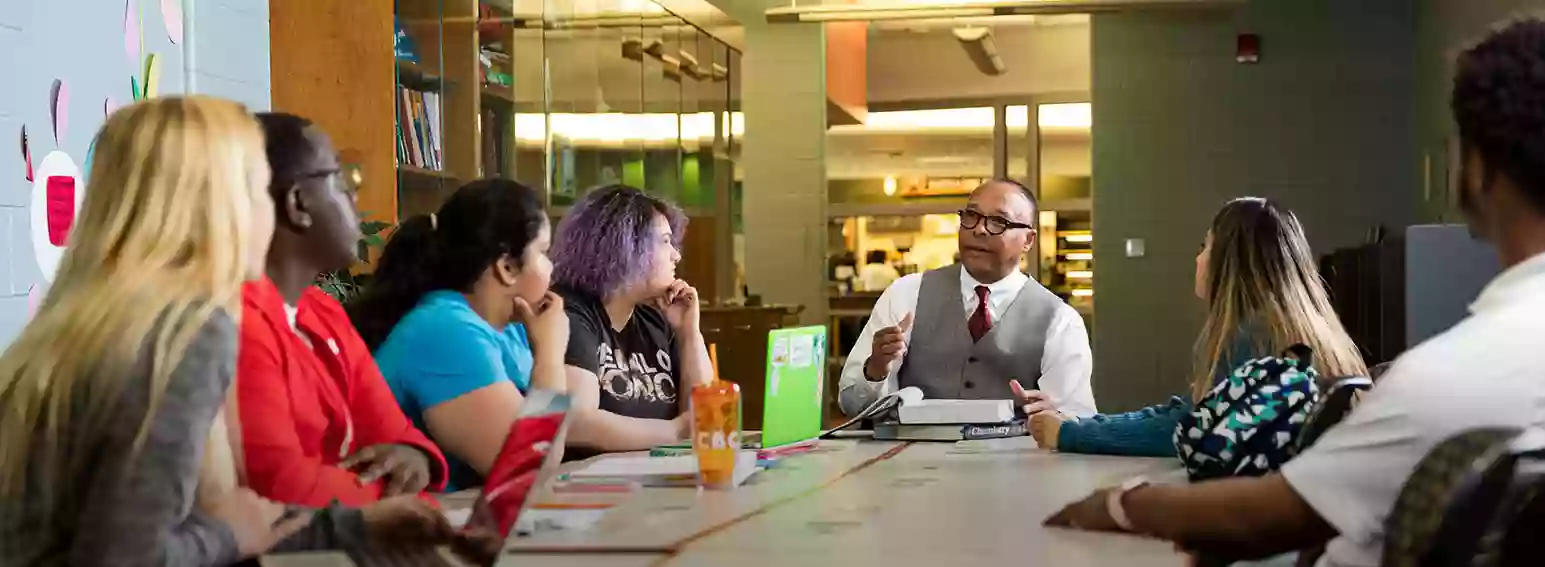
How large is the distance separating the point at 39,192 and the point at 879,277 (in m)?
10.3

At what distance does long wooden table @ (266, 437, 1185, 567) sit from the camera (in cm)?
174

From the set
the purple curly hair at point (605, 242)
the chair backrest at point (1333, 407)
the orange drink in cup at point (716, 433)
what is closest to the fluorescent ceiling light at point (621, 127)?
the purple curly hair at point (605, 242)

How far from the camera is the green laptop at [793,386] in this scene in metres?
Answer: 2.81

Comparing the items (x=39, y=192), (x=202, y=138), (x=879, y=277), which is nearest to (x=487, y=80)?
(x=39, y=192)

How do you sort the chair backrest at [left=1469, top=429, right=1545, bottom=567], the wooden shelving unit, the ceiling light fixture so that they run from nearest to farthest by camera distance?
1. the chair backrest at [left=1469, top=429, right=1545, bottom=567]
2. the wooden shelving unit
3. the ceiling light fixture

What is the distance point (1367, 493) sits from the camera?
1.40 m

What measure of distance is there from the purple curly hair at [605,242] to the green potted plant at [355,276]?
55cm

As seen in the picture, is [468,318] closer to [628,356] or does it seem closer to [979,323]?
[628,356]

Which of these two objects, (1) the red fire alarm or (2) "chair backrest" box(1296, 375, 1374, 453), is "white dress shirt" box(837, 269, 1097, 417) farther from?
(1) the red fire alarm

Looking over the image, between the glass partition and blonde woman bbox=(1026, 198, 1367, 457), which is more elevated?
the glass partition

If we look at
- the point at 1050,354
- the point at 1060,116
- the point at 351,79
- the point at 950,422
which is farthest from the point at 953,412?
the point at 1060,116

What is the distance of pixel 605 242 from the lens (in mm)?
3578

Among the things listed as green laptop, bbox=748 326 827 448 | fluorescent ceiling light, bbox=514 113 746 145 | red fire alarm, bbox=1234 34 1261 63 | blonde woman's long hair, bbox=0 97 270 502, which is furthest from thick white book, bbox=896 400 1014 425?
red fire alarm, bbox=1234 34 1261 63

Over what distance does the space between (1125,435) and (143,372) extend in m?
1.89
